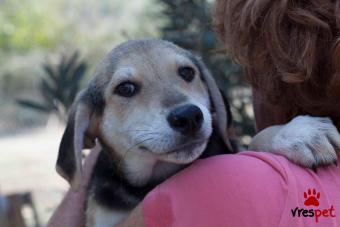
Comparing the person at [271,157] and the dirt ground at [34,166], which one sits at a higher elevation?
the person at [271,157]

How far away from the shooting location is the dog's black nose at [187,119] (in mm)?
2148

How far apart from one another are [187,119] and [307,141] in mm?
377

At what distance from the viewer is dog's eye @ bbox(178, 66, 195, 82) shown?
253 centimetres

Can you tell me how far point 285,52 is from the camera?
2035mm

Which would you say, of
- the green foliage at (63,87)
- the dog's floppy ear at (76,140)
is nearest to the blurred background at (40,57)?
the green foliage at (63,87)

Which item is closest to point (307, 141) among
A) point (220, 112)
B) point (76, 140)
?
point (220, 112)

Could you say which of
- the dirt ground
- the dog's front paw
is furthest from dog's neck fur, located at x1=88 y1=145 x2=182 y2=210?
the dirt ground

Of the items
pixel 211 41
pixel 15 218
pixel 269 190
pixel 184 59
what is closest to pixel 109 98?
pixel 184 59

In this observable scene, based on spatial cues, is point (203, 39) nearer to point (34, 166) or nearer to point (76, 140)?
point (76, 140)

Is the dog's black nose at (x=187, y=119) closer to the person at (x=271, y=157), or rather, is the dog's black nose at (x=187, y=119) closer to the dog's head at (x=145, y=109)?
the dog's head at (x=145, y=109)

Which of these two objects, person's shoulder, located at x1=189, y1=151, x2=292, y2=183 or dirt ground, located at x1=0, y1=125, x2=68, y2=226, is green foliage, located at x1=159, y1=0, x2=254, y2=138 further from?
dirt ground, located at x1=0, y1=125, x2=68, y2=226

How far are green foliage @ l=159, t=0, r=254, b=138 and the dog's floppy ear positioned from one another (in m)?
1.16

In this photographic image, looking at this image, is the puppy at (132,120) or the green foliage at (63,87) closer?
the puppy at (132,120)

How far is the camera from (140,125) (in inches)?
93.7
